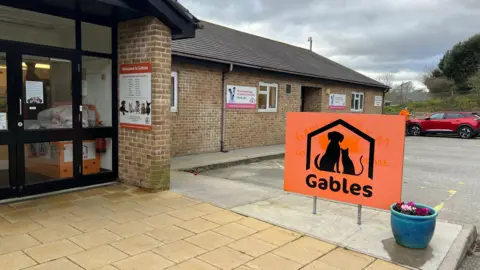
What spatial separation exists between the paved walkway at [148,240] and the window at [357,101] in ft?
51.8

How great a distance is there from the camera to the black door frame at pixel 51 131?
496 cm

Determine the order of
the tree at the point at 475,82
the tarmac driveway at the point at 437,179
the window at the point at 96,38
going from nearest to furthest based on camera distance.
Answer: the window at the point at 96,38, the tarmac driveway at the point at 437,179, the tree at the point at 475,82

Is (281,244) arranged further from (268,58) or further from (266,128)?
(268,58)

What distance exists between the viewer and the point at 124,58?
239 inches

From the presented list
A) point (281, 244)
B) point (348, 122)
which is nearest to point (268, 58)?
point (348, 122)

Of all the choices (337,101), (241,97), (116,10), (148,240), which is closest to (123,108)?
(116,10)

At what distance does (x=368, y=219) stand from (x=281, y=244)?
159cm

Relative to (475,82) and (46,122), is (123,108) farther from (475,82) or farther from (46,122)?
(475,82)

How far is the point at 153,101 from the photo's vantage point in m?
5.72

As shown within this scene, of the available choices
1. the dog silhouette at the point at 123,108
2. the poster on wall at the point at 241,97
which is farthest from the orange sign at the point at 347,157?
the poster on wall at the point at 241,97

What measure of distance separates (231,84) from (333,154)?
7540 millimetres

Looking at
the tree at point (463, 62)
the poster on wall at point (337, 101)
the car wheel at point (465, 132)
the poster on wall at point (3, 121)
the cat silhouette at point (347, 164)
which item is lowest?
the car wheel at point (465, 132)

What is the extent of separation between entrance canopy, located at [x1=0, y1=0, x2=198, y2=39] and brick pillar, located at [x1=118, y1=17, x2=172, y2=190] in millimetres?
197

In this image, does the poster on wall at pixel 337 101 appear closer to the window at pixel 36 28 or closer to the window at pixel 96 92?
the window at pixel 96 92
